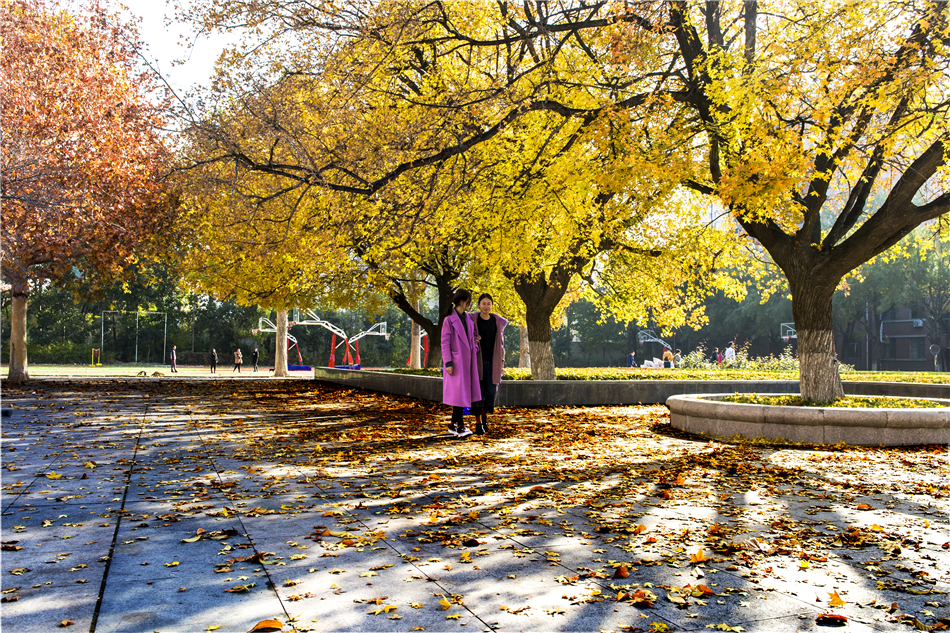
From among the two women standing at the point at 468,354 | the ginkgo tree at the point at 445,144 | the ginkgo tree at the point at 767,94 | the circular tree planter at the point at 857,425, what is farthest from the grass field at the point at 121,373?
the circular tree planter at the point at 857,425

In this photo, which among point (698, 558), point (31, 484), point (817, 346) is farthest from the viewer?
point (817, 346)

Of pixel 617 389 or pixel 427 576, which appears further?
pixel 617 389

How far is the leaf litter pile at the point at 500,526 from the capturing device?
11.9ft

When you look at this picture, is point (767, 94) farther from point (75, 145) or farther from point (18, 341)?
point (18, 341)

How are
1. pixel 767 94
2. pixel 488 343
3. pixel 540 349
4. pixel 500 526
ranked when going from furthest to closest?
pixel 540 349 → pixel 488 343 → pixel 767 94 → pixel 500 526

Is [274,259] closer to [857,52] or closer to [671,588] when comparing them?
[857,52]

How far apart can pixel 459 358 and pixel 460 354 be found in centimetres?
5

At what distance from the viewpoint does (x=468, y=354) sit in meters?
9.90

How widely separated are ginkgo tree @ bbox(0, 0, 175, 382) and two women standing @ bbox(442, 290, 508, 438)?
26.9 feet

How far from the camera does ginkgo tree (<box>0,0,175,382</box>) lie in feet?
48.7

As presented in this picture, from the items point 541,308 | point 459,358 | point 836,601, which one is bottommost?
point 836,601

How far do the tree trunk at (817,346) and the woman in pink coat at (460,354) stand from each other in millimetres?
5089

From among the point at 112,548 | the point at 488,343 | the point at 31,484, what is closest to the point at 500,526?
the point at 112,548

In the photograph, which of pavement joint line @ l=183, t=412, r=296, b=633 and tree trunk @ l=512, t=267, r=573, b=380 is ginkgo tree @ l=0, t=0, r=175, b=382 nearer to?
pavement joint line @ l=183, t=412, r=296, b=633
